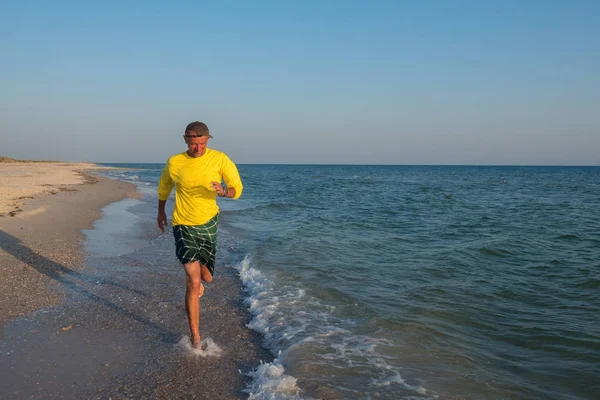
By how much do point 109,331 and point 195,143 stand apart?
227cm

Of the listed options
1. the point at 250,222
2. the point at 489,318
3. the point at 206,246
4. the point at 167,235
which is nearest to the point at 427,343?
the point at 489,318

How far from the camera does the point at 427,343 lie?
16.6 feet

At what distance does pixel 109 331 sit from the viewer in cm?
492

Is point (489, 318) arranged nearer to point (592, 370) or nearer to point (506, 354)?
point (506, 354)

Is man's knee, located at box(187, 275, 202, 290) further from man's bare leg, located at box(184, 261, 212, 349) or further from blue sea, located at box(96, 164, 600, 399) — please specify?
blue sea, located at box(96, 164, 600, 399)

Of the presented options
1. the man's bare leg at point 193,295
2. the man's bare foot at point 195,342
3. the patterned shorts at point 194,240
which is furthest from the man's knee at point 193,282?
the man's bare foot at point 195,342

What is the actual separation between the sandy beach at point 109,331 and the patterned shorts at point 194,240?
89 cm

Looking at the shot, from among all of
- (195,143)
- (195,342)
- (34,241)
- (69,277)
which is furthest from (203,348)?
(34,241)

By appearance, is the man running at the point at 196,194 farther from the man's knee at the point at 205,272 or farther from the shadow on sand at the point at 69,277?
the shadow on sand at the point at 69,277

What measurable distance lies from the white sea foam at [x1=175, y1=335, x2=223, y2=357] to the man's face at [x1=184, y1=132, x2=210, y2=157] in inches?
71.5

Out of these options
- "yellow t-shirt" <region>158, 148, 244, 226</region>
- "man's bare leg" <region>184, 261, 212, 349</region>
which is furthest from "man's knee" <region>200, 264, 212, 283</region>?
"yellow t-shirt" <region>158, 148, 244, 226</region>

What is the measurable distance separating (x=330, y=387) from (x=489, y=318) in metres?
3.02

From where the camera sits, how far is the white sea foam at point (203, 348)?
14.5ft

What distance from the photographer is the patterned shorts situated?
437 cm
